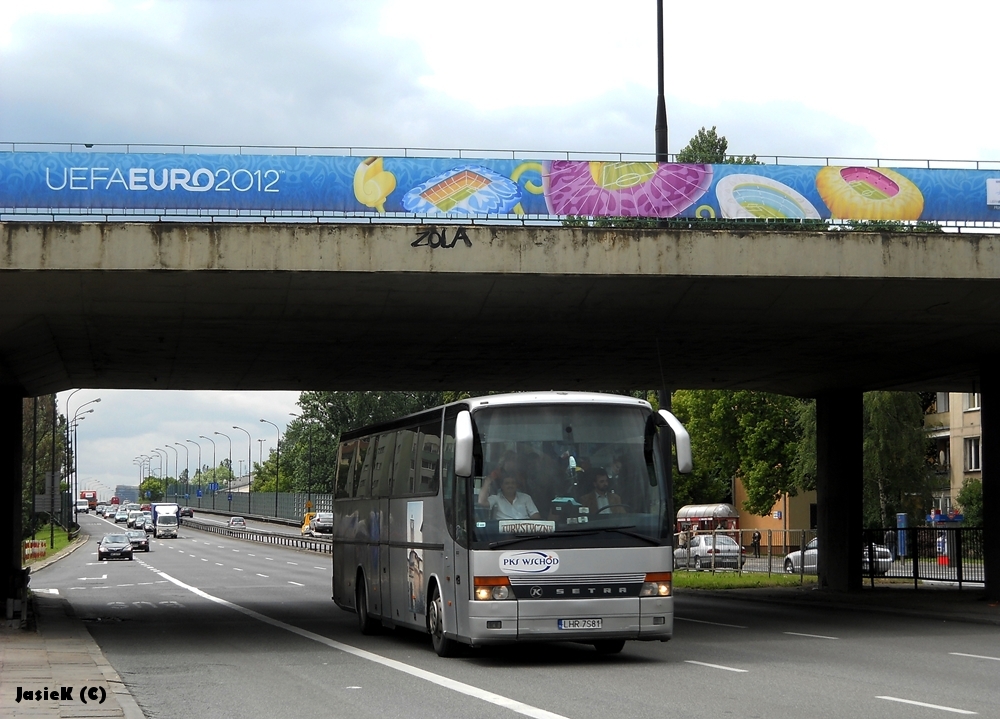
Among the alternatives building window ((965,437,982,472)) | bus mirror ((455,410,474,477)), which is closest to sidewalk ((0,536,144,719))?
bus mirror ((455,410,474,477))

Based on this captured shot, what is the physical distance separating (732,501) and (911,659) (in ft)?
239

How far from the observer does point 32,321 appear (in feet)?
71.6

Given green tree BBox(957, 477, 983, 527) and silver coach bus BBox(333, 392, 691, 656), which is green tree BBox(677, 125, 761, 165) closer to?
green tree BBox(957, 477, 983, 527)

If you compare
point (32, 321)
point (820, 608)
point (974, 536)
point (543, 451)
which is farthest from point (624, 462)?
point (974, 536)

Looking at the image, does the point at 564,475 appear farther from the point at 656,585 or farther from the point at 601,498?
the point at 656,585

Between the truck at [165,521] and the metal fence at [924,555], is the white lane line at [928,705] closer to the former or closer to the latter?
the metal fence at [924,555]

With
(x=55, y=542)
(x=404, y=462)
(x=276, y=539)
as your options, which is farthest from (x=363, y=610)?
(x=55, y=542)

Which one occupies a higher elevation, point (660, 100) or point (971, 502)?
point (660, 100)

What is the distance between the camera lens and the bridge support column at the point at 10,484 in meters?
27.6

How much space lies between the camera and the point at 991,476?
2633 centimetres

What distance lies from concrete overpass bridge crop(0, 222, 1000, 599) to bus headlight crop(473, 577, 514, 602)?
18.4 feet

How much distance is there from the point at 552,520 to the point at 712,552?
1237 inches

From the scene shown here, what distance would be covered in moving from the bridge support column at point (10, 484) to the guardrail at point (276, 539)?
24.5 m

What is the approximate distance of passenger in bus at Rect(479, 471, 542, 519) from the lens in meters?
15.2
